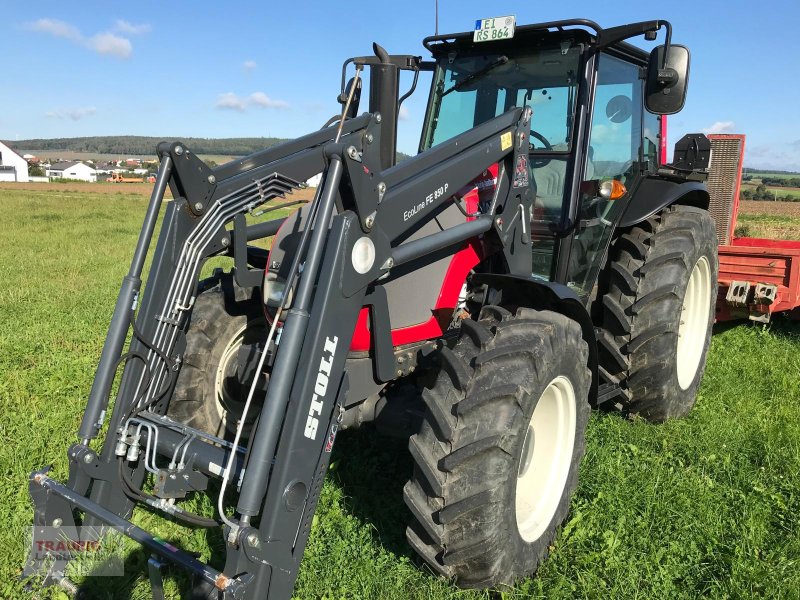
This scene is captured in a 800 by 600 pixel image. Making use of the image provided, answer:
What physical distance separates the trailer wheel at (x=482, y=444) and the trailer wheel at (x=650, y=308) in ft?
4.31

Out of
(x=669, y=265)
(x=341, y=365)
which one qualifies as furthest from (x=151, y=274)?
(x=669, y=265)

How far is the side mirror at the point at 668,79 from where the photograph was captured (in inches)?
131

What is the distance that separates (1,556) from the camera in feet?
9.87

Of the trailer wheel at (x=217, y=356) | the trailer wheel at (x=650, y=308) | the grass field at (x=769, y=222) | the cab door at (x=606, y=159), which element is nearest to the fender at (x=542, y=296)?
the cab door at (x=606, y=159)

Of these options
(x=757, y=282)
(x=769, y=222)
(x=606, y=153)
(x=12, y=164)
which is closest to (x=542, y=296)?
(x=606, y=153)

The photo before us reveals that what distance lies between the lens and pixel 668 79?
3.34 metres

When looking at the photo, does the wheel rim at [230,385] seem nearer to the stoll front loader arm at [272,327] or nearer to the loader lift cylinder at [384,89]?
the stoll front loader arm at [272,327]

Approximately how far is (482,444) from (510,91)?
2.36 metres

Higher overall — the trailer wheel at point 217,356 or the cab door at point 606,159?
the cab door at point 606,159

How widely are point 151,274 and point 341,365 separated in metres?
1.10

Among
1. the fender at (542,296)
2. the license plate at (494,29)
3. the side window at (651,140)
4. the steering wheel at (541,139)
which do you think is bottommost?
the fender at (542,296)

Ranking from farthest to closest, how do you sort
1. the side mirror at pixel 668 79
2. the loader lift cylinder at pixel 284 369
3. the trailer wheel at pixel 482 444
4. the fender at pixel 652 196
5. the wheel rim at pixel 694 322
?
1. the wheel rim at pixel 694 322
2. the fender at pixel 652 196
3. the side mirror at pixel 668 79
4. the trailer wheel at pixel 482 444
5. the loader lift cylinder at pixel 284 369

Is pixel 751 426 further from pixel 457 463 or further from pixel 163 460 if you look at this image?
pixel 163 460

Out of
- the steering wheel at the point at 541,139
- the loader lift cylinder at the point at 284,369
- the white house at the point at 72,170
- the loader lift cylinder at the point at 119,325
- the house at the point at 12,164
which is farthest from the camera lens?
the white house at the point at 72,170
